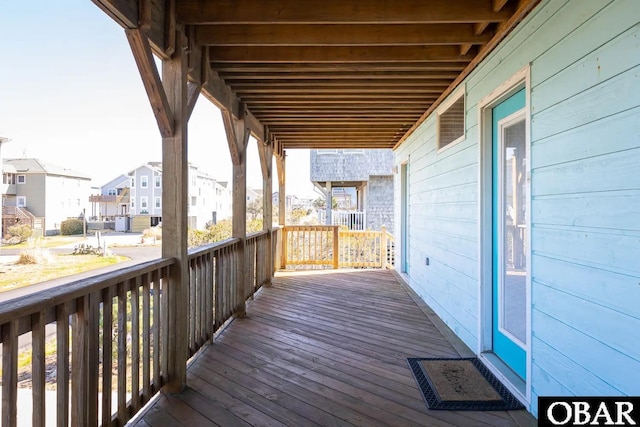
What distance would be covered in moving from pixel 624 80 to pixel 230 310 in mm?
3526

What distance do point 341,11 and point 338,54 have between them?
65cm

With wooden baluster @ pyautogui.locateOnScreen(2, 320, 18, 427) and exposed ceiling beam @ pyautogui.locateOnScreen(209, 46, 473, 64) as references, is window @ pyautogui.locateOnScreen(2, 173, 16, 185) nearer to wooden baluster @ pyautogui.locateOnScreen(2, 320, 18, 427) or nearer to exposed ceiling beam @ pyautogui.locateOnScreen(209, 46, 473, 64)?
wooden baluster @ pyautogui.locateOnScreen(2, 320, 18, 427)

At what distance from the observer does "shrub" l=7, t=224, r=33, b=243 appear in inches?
57.1

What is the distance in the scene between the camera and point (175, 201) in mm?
2375

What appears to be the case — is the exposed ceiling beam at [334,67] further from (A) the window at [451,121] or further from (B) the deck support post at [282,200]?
(B) the deck support post at [282,200]

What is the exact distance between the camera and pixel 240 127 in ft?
13.8

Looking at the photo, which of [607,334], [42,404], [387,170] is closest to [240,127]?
[42,404]

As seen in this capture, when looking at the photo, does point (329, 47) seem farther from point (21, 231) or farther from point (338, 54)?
point (21, 231)

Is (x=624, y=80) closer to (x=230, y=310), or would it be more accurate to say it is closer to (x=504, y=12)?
(x=504, y=12)

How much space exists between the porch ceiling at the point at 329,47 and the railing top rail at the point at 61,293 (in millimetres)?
1332

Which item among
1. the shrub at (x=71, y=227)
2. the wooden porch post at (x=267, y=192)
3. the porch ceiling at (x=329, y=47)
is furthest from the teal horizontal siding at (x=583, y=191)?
the wooden porch post at (x=267, y=192)

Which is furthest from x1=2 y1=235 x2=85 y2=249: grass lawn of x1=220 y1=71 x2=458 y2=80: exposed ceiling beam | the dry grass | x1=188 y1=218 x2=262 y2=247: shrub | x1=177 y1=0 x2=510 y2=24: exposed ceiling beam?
x1=220 y1=71 x2=458 y2=80: exposed ceiling beam

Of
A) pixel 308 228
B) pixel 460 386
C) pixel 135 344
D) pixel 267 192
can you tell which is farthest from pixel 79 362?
pixel 308 228

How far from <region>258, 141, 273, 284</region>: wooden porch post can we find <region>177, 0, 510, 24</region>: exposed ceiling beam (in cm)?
320
